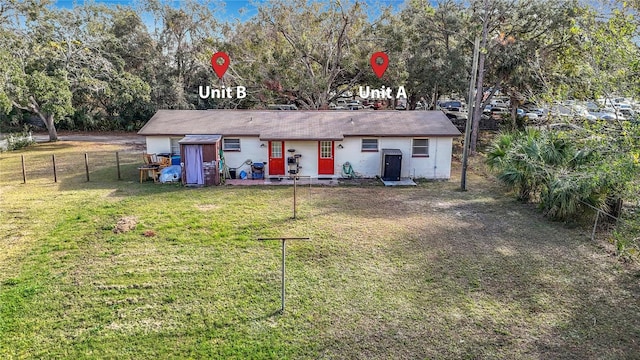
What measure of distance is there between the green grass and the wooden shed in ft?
8.85

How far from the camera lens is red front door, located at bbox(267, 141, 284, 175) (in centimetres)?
1656

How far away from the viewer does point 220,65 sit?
2672cm

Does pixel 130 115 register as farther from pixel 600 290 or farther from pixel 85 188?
pixel 600 290

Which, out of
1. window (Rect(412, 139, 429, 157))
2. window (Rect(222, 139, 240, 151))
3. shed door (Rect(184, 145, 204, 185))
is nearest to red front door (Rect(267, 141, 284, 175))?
window (Rect(222, 139, 240, 151))

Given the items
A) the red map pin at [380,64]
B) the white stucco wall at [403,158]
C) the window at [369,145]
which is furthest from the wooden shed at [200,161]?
the red map pin at [380,64]

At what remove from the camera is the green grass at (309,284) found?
6227 millimetres

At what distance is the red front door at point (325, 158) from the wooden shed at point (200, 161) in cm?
397

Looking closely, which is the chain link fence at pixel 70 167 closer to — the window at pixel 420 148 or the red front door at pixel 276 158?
the red front door at pixel 276 158

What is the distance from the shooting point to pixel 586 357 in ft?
19.6

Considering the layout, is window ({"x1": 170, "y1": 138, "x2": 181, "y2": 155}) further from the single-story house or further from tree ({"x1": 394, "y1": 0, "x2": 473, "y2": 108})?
tree ({"x1": 394, "y1": 0, "x2": 473, "y2": 108})

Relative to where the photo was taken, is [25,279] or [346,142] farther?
[346,142]

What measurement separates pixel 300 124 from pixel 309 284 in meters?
10.3

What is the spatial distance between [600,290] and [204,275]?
7.59 meters

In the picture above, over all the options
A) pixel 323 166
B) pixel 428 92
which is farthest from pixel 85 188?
pixel 428 92
